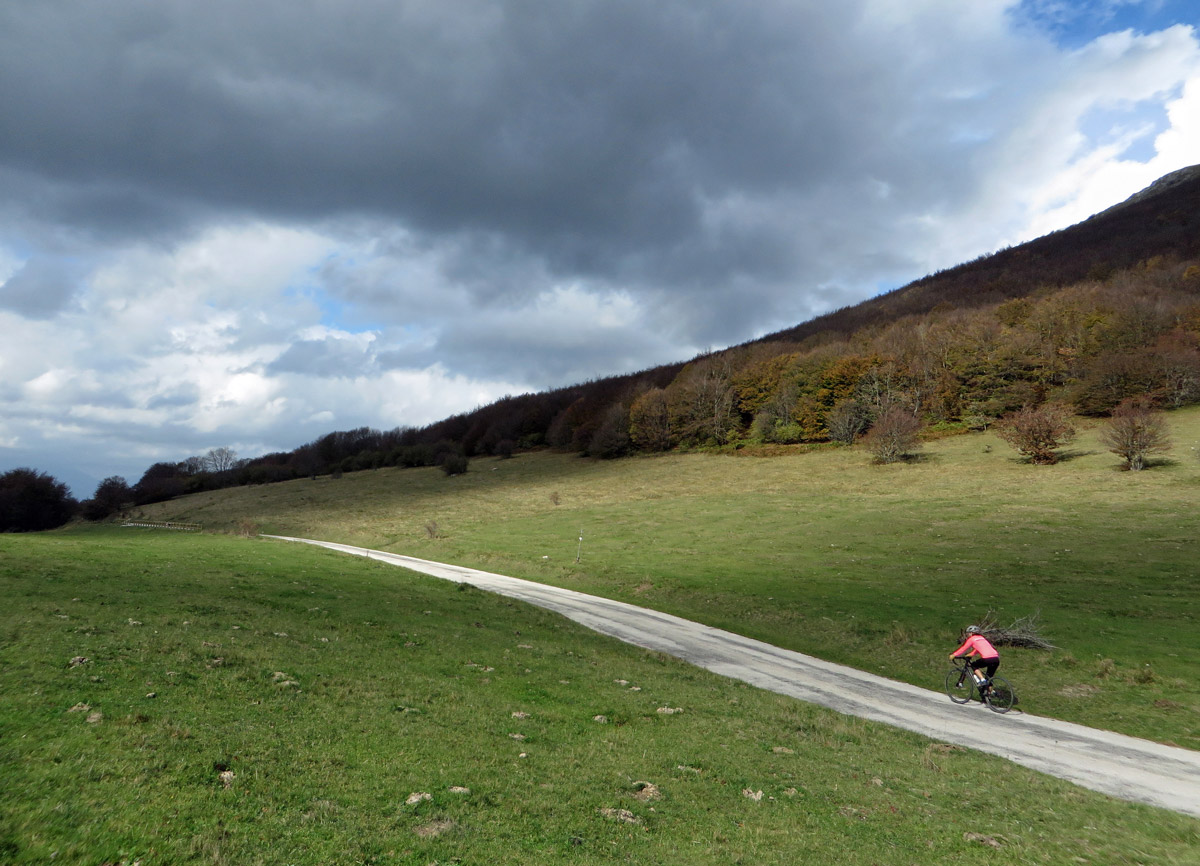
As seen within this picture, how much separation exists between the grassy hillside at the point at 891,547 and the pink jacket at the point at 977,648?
3.03m

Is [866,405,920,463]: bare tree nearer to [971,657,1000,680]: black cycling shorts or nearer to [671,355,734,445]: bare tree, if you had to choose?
[671,355,734,445]: bare tree

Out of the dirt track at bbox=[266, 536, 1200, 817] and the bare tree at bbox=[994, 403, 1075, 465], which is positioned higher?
the bare tree at bbox=[994, 403, 1075, 465]

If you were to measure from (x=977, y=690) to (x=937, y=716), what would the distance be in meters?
3.51

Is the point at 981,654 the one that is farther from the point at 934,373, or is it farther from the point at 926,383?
the point at 934,373

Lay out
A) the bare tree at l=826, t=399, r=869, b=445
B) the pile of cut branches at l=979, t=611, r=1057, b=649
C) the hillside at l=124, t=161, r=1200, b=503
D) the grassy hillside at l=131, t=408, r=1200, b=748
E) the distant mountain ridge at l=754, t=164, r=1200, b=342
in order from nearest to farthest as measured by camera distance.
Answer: the grassy hillside at l=131, t=408, r=1200, b=748, the pile of cut branches at l=979, t=611, r=1057, b=649, the hillside at l=124, t=161, r=1200, b=503, the bare tree at l=826, t=399, r=869, b=445, the distant mountain ridge at l=754, t=164, r=1200, b=342

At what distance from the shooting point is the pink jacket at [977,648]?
64.5 ft

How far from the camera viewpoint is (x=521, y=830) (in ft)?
26.6

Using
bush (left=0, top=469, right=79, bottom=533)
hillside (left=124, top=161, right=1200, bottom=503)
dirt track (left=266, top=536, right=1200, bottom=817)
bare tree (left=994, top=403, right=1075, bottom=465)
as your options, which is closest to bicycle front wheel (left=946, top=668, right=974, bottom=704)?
dirt track (left=266, top=536, right=1200, bottom=817)

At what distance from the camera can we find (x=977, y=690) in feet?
68.5

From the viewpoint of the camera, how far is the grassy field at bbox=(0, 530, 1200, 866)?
7.27 m

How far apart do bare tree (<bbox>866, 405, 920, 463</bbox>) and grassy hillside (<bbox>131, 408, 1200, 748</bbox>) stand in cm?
389

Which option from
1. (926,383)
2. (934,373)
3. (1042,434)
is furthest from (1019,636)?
(934,373)

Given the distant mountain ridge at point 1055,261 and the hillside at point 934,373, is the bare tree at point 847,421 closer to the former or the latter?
the hillside at point 934,373

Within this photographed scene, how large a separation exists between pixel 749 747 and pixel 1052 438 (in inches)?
2742
